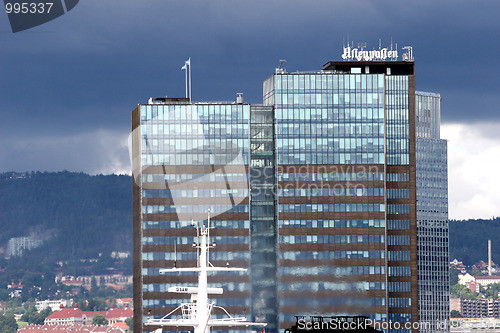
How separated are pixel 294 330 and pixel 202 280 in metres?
36.5

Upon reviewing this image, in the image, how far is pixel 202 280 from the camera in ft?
493

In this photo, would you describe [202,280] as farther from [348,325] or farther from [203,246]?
[348,325]

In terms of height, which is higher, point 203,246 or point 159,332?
point 203,246

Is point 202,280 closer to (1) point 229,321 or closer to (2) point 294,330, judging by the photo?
(1) point 229,321

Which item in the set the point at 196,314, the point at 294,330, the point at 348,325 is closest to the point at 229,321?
the point at 196,314

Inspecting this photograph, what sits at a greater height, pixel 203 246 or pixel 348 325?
pixel 203 246

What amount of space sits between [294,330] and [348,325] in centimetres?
1245

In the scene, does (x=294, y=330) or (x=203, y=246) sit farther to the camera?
(x=294, y=330)

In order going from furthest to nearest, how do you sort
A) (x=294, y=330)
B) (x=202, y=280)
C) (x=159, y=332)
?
(x=294, y=330)
(x=159, y=332)
(x=202, y=280)

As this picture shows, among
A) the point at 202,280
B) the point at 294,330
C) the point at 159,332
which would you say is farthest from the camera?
the point at 294,330

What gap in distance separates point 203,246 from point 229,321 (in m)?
13.2

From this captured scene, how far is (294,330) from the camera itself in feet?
600

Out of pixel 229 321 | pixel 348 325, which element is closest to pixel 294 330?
pixel 348 325

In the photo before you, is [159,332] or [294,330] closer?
[159,332]
